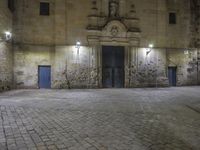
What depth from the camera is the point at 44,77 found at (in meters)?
16.1

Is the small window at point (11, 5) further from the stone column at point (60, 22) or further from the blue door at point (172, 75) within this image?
the blue door at point (172, 75)

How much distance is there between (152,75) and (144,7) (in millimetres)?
5603

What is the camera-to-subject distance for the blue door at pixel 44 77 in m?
16.0

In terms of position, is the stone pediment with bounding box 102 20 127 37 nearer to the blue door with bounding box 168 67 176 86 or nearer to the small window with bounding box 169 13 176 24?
the small window with bounding box 169 13 176 24

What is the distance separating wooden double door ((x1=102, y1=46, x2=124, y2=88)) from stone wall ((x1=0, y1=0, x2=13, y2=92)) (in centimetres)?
689

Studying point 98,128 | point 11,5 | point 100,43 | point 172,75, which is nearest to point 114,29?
point 100,43

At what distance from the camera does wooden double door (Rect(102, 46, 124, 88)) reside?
55.9ft

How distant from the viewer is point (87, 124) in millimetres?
5730

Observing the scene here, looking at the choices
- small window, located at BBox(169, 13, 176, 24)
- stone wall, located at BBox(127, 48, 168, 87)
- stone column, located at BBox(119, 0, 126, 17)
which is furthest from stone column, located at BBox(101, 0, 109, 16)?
small window, located at BBox(169, 13, 176, 24)

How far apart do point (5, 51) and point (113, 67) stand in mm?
7992

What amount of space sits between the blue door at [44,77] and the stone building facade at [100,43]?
21 centimetres

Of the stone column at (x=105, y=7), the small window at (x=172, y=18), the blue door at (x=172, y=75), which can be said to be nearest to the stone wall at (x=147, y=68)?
the blue door at (x=172, y=75)

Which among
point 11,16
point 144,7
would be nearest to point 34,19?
point 11,16

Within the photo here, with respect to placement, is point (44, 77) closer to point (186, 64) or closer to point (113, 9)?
point (113, 9)
